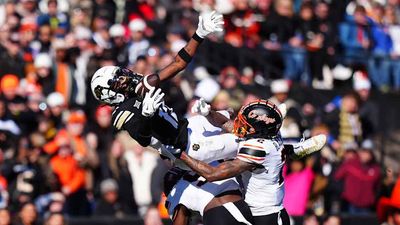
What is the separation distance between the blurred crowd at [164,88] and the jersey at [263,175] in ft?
8.77

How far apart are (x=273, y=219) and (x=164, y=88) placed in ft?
21.4

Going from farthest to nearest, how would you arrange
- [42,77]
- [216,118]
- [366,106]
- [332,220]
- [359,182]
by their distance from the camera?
[366,106]
[359,182]
[42,77]
[332,220]
[216,118]

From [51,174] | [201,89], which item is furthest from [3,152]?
[201,89]


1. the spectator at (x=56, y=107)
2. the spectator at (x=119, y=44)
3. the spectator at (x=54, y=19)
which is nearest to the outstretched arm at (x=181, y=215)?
the spectator at (x=56, y=107)

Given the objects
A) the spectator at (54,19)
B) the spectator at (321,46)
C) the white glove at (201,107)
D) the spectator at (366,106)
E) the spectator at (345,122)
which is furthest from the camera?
the spectator at (321,46)

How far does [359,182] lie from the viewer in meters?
18.8

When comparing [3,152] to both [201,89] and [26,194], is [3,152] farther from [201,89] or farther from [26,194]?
[201,89]

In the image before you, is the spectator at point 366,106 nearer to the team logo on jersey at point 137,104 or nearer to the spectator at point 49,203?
the spectator at point 49,203

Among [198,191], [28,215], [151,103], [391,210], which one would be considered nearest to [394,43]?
[391,210]

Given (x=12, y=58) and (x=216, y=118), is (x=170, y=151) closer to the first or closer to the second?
(x=216, y=118)

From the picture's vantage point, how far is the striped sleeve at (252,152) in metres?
11.9

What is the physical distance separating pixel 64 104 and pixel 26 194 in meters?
1.94

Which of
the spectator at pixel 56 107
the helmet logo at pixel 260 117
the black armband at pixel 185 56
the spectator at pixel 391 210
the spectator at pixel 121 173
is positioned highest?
the black armband at pixel 185 56

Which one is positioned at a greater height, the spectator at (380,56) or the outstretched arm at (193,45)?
the outstretched arm at (193,45)
